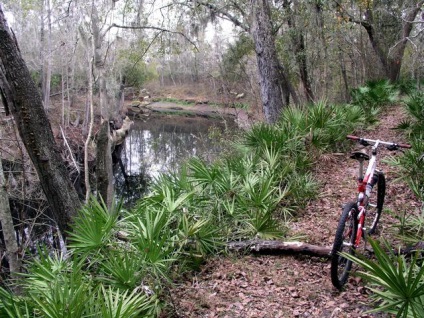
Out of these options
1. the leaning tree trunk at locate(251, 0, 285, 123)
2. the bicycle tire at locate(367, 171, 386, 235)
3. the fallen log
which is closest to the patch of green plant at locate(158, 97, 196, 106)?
the leaning tree trunk at locate(251, 0, 285, 123)

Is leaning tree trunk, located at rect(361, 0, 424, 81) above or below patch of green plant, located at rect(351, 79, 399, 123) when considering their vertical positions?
above

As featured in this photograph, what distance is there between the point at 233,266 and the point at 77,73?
28236 millimetres

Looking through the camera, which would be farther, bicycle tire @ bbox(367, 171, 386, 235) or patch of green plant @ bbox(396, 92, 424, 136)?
patch of green plant @ bbox(396, 92, 424, 136)

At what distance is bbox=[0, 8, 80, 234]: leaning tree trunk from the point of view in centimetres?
471

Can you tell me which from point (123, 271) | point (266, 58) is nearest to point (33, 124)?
point (123, 271)

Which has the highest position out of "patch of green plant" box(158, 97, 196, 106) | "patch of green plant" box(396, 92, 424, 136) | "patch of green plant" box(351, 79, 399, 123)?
"patch of green plant" box(158, 97, 196, 106)

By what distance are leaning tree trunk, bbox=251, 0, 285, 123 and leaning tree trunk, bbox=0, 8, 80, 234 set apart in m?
6.78

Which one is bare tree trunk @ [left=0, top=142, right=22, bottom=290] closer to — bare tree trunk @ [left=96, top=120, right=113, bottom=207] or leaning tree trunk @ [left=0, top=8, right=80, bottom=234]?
leaning tree trunk @ [left=0, top=8, right=80, bottom=234]

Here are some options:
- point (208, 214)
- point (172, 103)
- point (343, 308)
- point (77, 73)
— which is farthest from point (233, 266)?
point (172, 103)

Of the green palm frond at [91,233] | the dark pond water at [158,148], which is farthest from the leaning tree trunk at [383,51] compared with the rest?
the green palm frond at [91,233]

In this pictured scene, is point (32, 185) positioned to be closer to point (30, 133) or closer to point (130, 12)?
point (130, 12)

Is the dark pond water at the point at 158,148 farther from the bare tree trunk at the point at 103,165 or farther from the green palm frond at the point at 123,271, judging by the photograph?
the green palm frond at the point at 123,271

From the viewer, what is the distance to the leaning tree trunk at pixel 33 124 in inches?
185

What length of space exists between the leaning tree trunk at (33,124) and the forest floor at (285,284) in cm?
239
